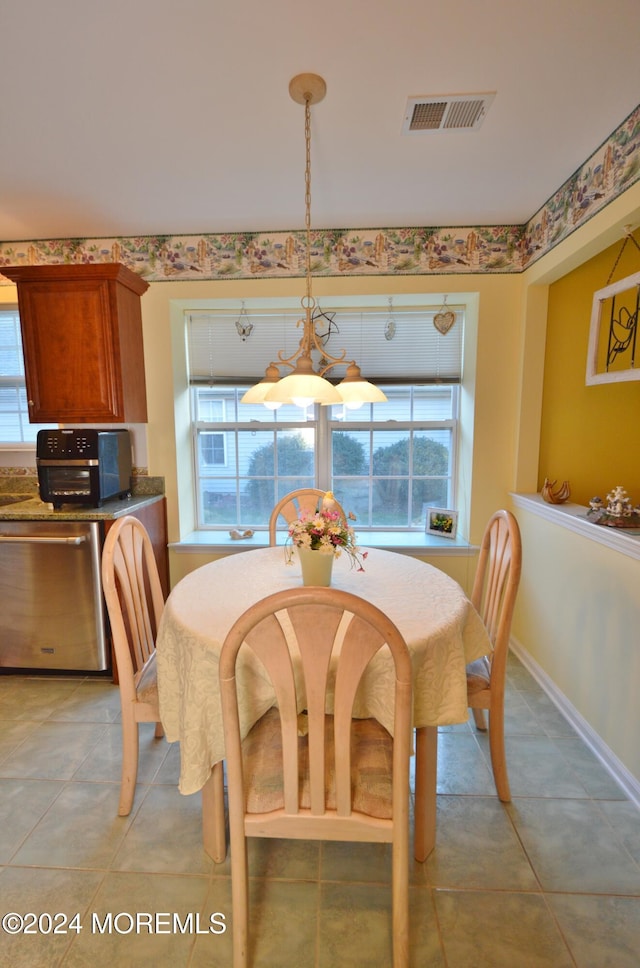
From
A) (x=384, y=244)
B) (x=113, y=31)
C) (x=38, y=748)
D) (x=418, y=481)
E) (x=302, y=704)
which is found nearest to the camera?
(x=302, y=704)

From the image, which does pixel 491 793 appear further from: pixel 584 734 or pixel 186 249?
pixel 186 249

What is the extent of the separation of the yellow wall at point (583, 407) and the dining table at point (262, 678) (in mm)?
1123

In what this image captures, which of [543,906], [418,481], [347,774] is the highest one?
[418,481]

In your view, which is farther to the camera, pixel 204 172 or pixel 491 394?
pixel 491 394

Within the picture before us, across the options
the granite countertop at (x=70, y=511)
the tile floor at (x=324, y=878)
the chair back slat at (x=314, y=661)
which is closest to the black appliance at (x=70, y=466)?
the granite countertop at (x=70, y=511)

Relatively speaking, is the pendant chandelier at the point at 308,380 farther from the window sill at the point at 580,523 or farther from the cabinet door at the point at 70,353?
the cabinet door at the point at 70,353

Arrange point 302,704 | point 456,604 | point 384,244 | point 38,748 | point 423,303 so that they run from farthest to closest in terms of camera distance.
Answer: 1. point 423,303
2. point 384,244
3. point 38,748
4. point 456,604
5. point 302,704

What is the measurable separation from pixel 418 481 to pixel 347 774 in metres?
2.27

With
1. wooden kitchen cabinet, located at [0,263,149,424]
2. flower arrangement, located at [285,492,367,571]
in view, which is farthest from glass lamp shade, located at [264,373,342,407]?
wooden kitchen cabinet, located at [0,263,149,424]

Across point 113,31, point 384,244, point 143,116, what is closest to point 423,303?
point 384,244

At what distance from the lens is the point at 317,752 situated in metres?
1.02

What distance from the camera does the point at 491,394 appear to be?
8.98 feet

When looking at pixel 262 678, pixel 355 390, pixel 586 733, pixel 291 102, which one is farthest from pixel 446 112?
pixel 586 733

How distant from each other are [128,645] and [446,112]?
7.49ft
